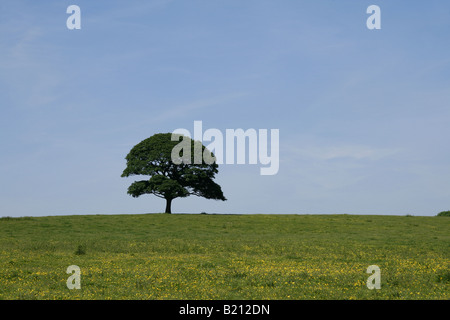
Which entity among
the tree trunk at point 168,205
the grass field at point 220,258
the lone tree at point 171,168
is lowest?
the grass field at point 220,258

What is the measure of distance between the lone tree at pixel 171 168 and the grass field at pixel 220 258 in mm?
8496

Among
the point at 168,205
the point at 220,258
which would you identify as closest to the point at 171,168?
the point at 168,205

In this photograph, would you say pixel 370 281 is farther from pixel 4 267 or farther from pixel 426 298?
pixel 4 267

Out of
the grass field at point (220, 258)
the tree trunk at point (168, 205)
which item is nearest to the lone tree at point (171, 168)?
the tree trunk at point (168, 205)

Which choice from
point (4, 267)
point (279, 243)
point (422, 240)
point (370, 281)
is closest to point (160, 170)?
point (279, 243)

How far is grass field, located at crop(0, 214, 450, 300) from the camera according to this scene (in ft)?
61.5

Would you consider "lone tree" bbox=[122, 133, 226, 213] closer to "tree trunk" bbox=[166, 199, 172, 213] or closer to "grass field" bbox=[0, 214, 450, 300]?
"tree trunk" bbox=[166, 199, 172, 213]

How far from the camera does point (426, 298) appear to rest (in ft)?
57.6

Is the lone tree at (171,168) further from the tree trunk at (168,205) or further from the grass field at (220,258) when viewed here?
the grass field at (220,258)

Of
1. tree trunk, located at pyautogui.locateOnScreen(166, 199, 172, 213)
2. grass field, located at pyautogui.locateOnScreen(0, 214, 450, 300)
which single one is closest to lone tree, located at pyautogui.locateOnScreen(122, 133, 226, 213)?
tree trunk, located at pyautogui.locateOnScreen(166, 199, 172, 213)

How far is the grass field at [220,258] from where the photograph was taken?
18.7m

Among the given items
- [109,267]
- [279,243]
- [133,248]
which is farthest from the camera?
[279,243]

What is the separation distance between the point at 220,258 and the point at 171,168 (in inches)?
1627
